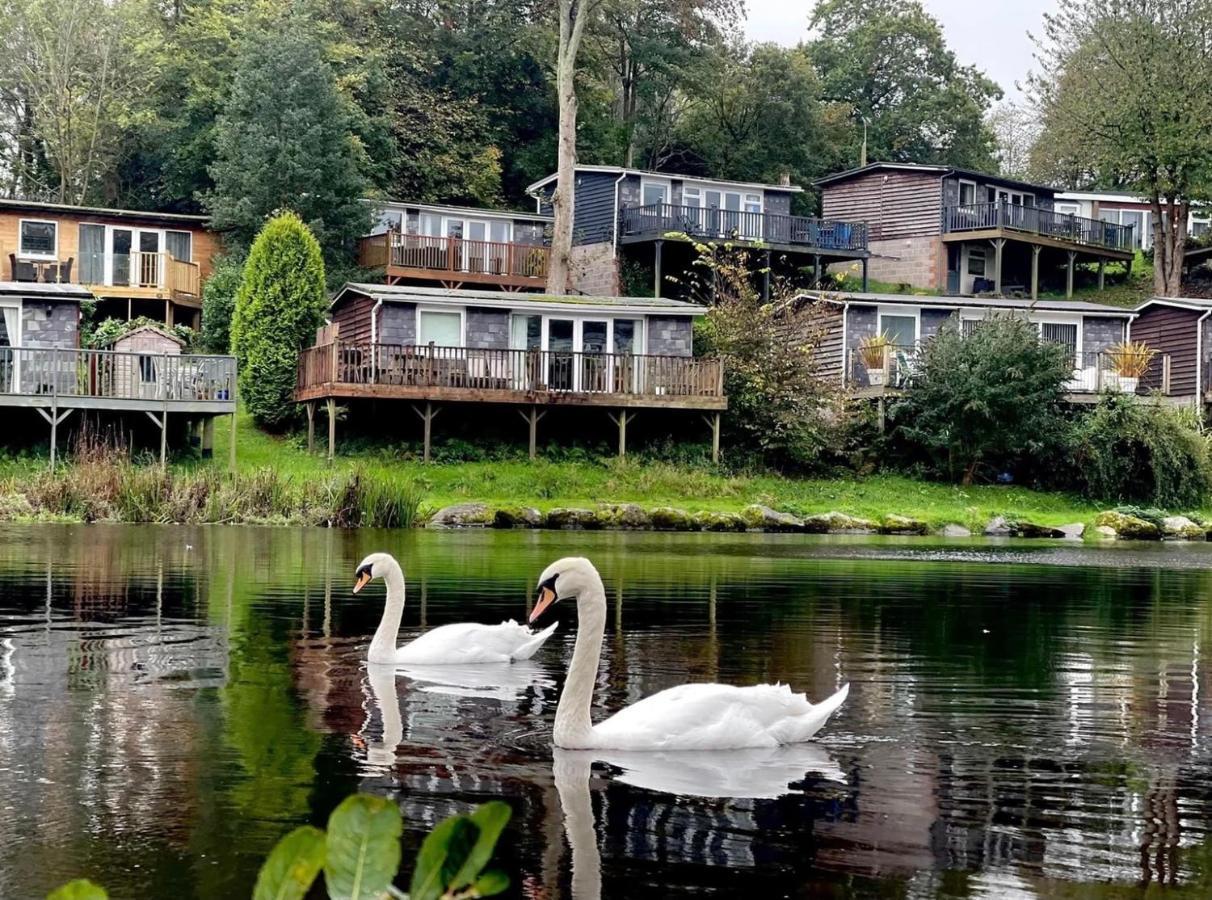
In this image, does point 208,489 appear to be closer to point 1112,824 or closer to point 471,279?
point 471,279

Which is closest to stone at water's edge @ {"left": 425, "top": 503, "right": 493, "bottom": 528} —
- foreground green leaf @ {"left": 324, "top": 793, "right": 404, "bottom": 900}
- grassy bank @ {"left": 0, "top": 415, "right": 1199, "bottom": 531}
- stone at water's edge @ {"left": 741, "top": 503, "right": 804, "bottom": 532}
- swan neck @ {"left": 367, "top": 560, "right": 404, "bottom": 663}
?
grassy bank @ {"left": 0, "top": 415, "right": 1199, "bottom": 531}

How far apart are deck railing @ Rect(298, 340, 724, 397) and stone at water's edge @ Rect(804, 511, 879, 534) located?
6038mm

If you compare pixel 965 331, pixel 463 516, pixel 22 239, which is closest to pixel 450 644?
pixel 463 516

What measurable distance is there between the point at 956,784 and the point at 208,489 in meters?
26.8

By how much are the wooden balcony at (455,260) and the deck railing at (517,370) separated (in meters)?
10.6

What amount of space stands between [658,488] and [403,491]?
8.24m

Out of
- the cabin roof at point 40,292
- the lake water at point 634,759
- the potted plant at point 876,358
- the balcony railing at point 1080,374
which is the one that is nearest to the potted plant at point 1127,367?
the balcony railing at point 1080,374

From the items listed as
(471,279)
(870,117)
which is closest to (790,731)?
(471,279)

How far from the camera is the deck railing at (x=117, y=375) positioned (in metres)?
38.7

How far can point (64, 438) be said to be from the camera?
40.7m

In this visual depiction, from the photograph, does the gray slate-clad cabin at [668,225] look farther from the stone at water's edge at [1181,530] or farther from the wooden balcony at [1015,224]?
the stone at water's edge at [1181,530]

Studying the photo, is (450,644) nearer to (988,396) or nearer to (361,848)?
(361,848)

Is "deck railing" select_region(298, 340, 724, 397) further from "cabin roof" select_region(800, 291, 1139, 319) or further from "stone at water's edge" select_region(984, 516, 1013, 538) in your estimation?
"stone at water's edge" select_region(984, 516, 1013, 538)

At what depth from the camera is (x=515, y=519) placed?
36.0m
